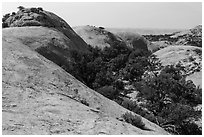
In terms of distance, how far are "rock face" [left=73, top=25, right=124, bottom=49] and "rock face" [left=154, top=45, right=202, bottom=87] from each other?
11353 mm

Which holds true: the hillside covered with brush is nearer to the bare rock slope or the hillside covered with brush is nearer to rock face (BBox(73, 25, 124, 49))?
the bare rock slope

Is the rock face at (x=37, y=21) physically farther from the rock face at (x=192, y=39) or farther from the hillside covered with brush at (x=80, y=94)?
the rock face at (x=192, y=39)

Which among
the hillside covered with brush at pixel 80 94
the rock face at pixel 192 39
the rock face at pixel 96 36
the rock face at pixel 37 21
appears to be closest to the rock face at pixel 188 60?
the hillside covered with brush at pixel 80 94

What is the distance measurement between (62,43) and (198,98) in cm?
1755

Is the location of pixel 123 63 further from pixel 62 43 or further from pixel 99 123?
pixel 99 123

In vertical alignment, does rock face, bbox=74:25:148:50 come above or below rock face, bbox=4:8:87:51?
below

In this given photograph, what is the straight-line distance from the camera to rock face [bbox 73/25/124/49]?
51.0m

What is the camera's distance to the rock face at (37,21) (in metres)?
39.6

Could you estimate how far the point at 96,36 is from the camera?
5425cm

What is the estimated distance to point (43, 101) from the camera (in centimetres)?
1260

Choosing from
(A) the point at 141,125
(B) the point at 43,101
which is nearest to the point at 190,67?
(A) the point at 141,125

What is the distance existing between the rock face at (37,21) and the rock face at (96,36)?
7.93 metres

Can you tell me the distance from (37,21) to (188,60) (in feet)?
66.5

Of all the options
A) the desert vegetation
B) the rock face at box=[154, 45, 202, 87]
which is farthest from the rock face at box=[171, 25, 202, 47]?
the desert vegetation
